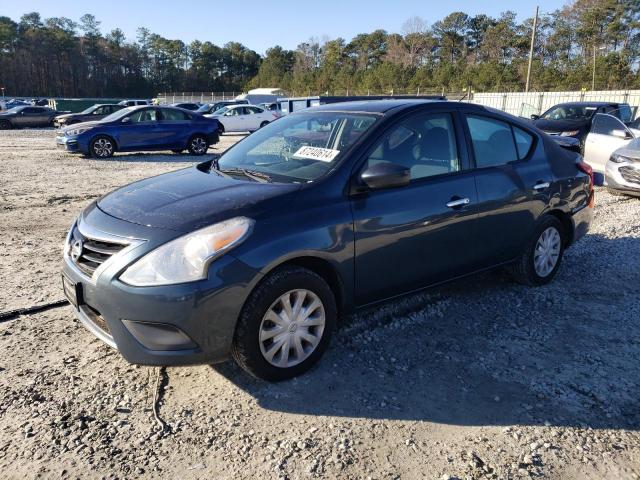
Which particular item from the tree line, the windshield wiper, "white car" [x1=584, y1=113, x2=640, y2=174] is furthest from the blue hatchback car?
the tree line

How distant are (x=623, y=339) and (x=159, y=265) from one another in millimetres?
3344

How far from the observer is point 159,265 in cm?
287

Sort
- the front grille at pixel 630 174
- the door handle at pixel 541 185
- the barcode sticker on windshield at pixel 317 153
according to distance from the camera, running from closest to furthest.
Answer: the barcode sticker on windshield at pixel 317 153, the door handle at pixel 541 185, the front grille at pixel 630 174

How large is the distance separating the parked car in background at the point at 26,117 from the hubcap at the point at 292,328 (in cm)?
3371

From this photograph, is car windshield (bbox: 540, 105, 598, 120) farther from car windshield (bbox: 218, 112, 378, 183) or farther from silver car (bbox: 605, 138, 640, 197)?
car windshield (bbox: 218, 112, 378, 183)

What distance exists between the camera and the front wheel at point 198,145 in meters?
16.6

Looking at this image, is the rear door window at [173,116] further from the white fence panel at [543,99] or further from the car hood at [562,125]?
the white fence panel at [543,99]

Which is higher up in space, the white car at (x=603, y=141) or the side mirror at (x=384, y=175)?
the side mirror at (x=384, y=175)

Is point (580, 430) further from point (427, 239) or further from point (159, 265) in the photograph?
point (159, 265)

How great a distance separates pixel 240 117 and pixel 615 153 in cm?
1979

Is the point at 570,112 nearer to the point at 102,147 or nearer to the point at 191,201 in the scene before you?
the point at 102,147

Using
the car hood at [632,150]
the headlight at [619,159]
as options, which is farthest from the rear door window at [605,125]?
the headlight at [619,159]

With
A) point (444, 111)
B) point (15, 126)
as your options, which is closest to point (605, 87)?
point (15, 126)

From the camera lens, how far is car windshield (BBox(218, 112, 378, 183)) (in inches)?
144
